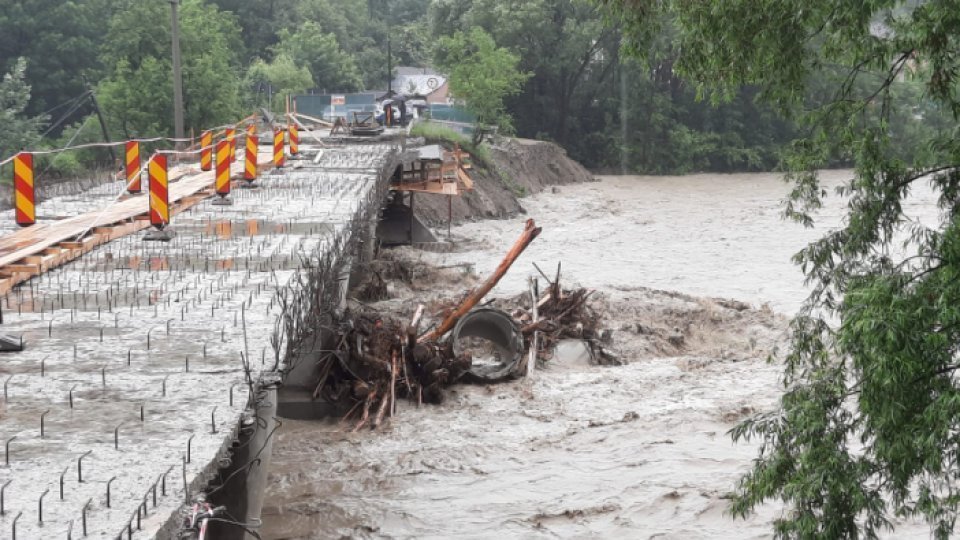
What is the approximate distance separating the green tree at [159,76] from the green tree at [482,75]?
1293cm

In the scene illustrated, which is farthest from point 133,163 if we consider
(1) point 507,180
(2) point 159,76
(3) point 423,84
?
(3) point 423,84

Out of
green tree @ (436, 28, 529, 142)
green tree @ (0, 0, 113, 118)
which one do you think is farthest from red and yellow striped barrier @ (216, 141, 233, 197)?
green tree @ (436, 28, 529, 142)

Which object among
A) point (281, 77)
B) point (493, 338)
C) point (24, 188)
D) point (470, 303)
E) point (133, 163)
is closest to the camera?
point (24, 188)

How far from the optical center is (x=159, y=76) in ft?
127

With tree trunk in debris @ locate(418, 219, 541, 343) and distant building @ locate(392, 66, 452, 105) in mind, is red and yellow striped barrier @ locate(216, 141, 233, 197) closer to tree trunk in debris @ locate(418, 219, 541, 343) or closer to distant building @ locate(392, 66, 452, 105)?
tree trunk in debris @ locate(418, 219, 541, 343)

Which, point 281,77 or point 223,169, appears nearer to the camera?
point 223,169

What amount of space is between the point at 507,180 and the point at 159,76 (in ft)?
48.8

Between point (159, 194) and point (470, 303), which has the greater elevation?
point (159, 194)

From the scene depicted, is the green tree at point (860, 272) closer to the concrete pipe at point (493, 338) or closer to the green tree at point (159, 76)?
the concrete pipe at point (493, 338)

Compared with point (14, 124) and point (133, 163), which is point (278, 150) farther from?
point (14, 124)

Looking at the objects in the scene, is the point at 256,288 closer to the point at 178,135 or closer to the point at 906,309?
the point at 906,309

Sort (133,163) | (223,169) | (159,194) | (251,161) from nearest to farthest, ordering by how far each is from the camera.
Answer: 1. (159,194)
2. (223,169)
3. (133,163)
4. (251,161)

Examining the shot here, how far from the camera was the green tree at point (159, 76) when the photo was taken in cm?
3856

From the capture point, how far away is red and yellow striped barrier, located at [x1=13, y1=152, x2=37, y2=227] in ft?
38.1
